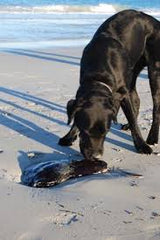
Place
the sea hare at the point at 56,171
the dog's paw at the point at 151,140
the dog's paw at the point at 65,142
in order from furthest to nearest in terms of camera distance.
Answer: the dog's paw at the point at 151,140, the dog's paw at the point at 65,142, the sea hare at the point at 56,171

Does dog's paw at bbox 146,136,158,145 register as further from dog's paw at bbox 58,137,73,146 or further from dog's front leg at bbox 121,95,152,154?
dog's paw at bbox 58,137,73,146

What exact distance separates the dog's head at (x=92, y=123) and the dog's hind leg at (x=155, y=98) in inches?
44.0

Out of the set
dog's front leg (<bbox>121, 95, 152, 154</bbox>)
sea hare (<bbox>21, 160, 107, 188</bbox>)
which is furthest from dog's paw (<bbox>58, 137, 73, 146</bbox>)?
sea hare (<bbox>21, 160, 107, 188</bbox>)

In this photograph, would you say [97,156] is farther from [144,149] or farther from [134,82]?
[134,82]

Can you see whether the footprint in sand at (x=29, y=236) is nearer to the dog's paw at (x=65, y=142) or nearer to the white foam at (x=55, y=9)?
the dog's paw at (x=65, y=142)

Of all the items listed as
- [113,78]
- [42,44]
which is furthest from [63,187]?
[42,44]

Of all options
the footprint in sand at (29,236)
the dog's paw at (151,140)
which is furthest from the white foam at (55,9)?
the footprint in sand at (29,236)

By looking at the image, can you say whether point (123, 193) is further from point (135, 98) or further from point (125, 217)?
point (135, 98)

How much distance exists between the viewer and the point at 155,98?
20.5ft

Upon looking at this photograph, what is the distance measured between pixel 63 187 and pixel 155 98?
85.8 inches

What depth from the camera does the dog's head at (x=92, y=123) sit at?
5.04 meters

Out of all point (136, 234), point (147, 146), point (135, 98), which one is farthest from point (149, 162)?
point (136, 234)

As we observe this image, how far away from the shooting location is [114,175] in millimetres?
4859

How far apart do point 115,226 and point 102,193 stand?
0.68 meters
